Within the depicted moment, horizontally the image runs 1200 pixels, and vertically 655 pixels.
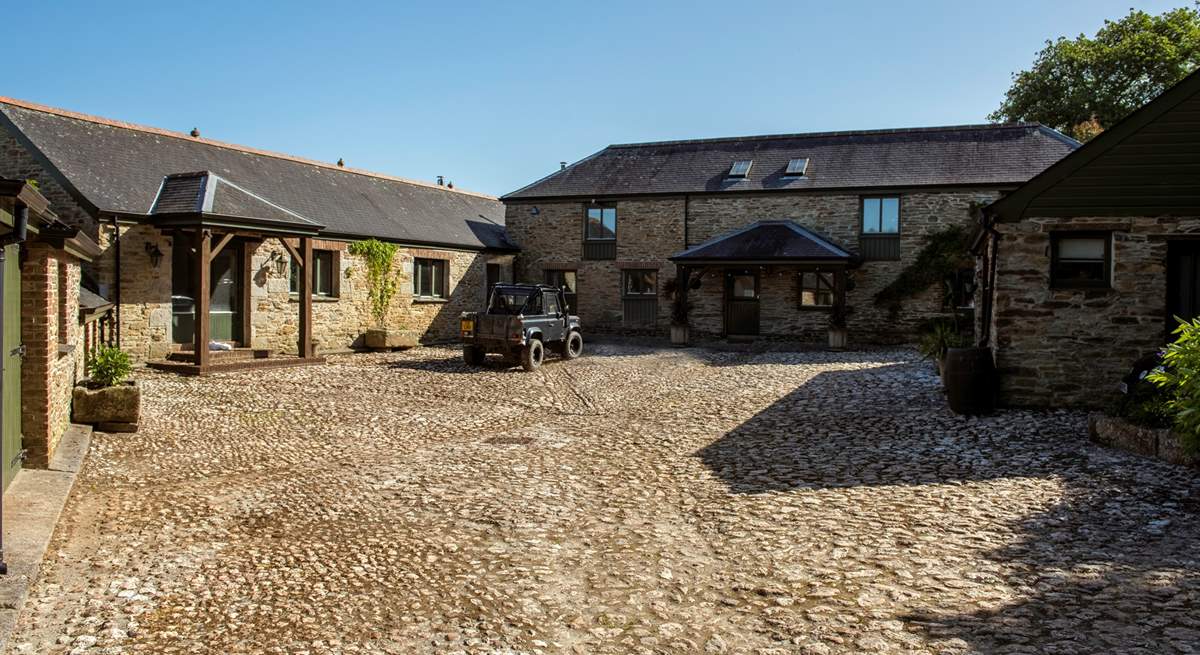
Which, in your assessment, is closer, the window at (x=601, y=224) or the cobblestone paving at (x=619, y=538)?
the cobblestone paving at (x=619, y=538)

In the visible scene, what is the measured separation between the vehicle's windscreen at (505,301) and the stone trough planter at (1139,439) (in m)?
11.1

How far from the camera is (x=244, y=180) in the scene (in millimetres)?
19453

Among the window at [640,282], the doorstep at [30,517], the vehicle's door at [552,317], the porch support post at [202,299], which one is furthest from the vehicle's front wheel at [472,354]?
the doorstep at [30,517]

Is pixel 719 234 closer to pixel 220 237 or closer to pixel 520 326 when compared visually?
pixel 520 326

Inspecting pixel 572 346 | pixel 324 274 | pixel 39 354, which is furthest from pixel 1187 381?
→ pixel 324 274

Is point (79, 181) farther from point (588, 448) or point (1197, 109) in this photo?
point (1197, 109)

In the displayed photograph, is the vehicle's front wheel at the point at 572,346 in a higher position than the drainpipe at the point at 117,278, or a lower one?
lower

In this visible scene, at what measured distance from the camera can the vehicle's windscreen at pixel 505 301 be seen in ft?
57.5

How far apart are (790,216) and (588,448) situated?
16.0m

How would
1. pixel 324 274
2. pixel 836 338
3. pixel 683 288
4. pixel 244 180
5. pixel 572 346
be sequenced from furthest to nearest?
1. pixel 683 288
2. pixel 836 338
3. pixel 324 274
4. pixel 244 180
5. pixel 572 346

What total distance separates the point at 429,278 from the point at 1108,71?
2795 centimetres

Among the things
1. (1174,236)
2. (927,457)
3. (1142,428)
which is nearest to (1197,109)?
(1174,236)

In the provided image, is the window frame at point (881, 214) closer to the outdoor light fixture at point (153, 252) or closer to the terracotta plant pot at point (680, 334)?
the terracotta plant pot at point (680, 334)

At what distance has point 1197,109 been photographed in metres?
10.4
